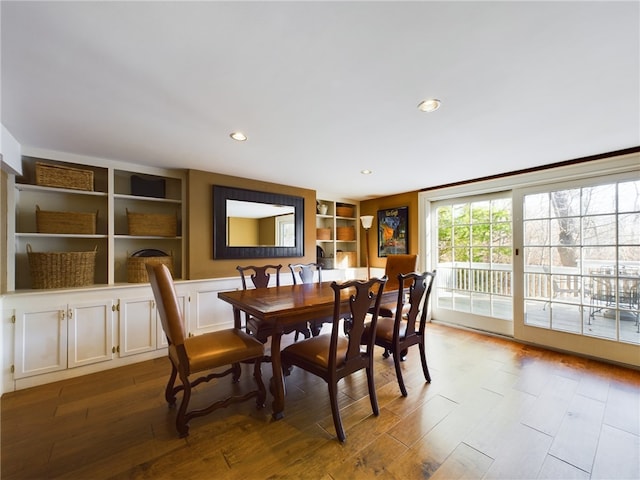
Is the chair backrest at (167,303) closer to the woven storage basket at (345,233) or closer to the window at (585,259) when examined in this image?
the woven storage basket at (345,233)

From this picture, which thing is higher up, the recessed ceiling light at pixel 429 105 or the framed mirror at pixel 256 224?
the recessed ceiling light at pixel 429 105

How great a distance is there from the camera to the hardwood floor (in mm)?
1456

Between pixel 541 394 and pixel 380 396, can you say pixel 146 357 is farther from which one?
pixel 541 394

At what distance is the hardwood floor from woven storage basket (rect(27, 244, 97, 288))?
0.92 metres

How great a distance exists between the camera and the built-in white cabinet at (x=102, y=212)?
2592mm

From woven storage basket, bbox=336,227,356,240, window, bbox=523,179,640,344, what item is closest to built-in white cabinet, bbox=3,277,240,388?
woven storage basket, bbox=336,227,356,240

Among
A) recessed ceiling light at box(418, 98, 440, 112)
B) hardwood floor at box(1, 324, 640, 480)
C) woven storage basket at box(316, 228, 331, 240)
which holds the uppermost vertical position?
recessed ceiling light at box(418, 98, 440, 112)

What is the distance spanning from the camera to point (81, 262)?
265 cm

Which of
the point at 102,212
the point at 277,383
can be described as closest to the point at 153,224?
the point at 102,212

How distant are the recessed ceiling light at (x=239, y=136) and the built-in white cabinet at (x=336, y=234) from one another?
2494mm

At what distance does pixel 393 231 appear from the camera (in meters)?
4.70

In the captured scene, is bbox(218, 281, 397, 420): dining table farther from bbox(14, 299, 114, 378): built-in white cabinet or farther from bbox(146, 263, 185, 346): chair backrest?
bbox(14, 299, 114, 378): built-in white cabinet

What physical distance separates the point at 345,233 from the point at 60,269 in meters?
3.95

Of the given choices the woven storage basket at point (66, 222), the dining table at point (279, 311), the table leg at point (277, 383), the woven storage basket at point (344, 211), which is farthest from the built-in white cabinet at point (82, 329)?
the woven storage basket at point (344, 211)
